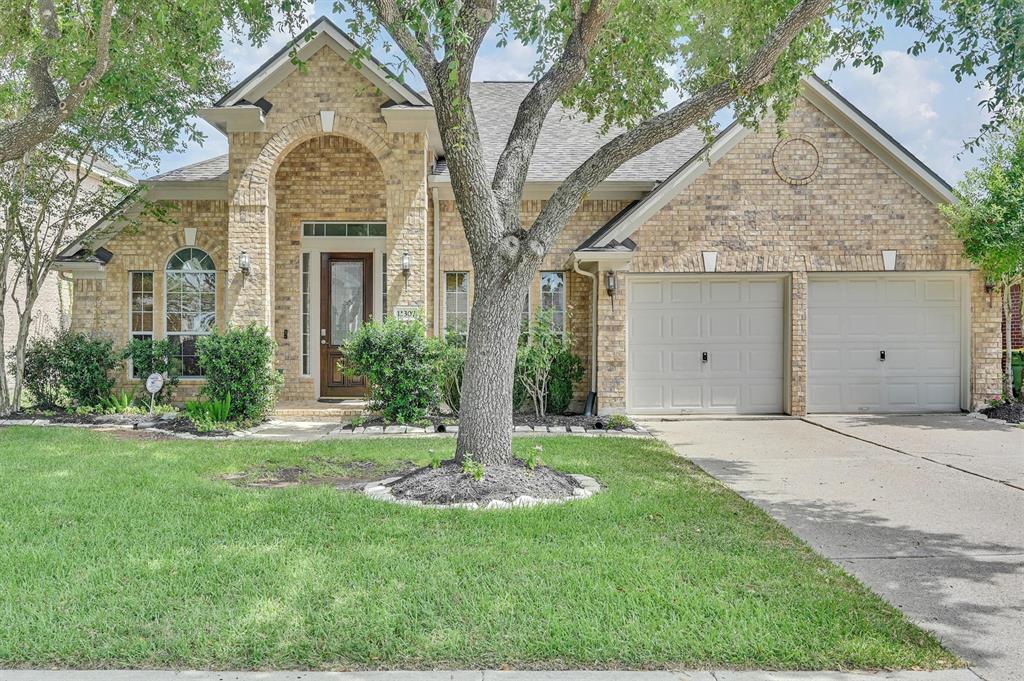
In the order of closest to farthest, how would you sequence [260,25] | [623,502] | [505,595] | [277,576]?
[505,595] < [277,576] < [623,502] < [260,25]

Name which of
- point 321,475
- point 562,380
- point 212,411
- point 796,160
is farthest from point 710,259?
point 212,411

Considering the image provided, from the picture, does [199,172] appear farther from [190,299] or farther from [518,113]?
[518,113]

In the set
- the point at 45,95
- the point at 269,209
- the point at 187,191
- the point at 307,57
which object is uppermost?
the point at 307,57

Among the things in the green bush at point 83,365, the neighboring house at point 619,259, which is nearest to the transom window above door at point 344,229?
the neighboring house at point 619,259

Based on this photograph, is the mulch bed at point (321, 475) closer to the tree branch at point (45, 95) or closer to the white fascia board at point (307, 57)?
the tree branch at point (45, 95)

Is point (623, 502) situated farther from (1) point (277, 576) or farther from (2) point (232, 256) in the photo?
(2) point (232, 256)

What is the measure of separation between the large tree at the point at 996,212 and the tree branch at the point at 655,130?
599 cm

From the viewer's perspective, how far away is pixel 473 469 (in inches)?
233

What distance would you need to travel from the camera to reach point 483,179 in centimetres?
608

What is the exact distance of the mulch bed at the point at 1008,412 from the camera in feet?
35.5

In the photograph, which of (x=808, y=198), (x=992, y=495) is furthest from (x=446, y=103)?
(x=808, y=198)

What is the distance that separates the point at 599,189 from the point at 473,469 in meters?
7.81

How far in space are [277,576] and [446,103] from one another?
162 inches

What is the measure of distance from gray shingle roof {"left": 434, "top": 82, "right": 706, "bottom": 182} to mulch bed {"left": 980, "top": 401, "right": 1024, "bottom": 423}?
6.71m
